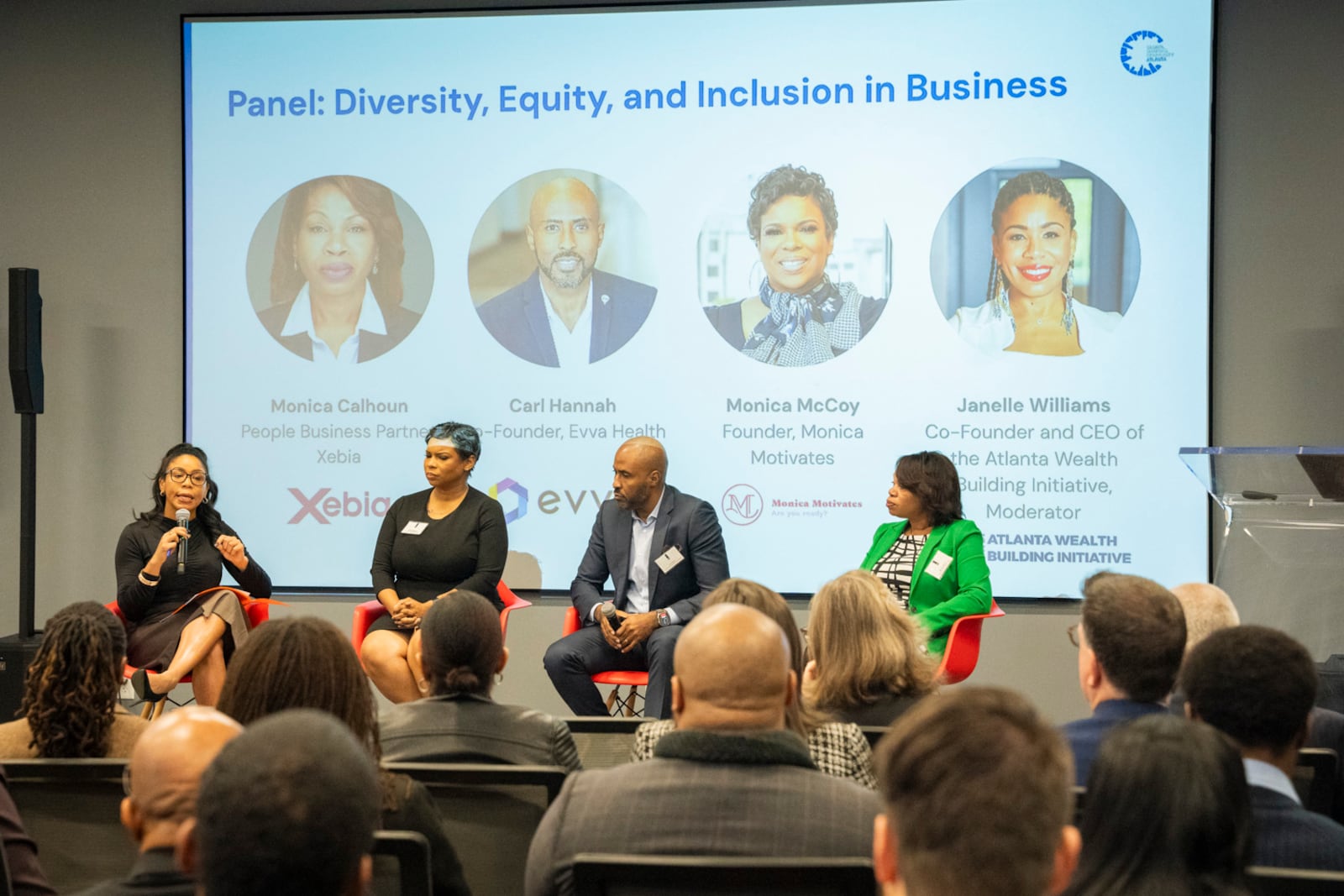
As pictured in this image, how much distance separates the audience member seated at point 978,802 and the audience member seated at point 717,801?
0.66 m

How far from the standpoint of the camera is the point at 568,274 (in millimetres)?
5875

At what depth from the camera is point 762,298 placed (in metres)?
5.75

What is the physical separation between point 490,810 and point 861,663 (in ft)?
3.70

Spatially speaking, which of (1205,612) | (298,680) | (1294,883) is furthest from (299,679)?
(1205,612)

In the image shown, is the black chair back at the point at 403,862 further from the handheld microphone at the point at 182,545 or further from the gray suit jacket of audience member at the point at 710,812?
the handheld microphone at the point at 182,545

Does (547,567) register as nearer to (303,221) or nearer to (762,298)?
(762,298)

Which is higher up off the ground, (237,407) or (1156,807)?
(237,407)

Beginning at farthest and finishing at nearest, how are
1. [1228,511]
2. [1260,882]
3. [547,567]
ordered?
[547,567] → [1228,511] → [1260,882]

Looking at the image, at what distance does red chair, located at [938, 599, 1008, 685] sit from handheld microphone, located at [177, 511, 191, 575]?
9.28 ft

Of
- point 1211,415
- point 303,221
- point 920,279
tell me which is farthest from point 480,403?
point 1211,415

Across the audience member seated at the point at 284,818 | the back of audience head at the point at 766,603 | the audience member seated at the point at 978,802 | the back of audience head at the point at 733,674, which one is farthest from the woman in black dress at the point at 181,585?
the audience member seated at the point at 978,802

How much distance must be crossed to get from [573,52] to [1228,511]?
136 inches

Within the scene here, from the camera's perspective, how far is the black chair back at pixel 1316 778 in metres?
2.23

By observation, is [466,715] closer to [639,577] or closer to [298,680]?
[298,680]
